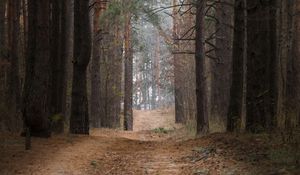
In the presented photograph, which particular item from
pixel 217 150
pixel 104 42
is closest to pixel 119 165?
pixel 217 150

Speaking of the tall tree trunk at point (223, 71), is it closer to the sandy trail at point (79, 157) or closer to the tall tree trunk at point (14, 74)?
the sandy trail at point (79, 157)

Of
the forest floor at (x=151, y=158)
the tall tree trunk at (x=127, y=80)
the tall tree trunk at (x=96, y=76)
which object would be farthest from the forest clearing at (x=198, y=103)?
the tall tree trunk at (x=127, y=80)

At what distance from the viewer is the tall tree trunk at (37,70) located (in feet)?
42.2

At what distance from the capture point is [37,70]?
13000 mm

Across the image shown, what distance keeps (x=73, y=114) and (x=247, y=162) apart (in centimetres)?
958

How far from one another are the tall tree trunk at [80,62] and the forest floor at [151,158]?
3.18 m

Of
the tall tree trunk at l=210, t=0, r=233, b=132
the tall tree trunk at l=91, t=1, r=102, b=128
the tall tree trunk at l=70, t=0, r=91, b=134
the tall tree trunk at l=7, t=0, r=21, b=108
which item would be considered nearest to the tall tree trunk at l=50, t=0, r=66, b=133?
the tall tree trunk at l=70, t=0, r=91, b=134

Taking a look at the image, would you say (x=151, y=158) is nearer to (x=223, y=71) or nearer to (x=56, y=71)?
(x=56, y=71)

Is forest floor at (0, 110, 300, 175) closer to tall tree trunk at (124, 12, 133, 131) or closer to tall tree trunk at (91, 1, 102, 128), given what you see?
tall tree trunk at (91, 1, 102, 128)

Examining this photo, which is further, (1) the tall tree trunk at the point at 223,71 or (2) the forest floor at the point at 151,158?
(1) the tall tree trunk at the point at 223,71

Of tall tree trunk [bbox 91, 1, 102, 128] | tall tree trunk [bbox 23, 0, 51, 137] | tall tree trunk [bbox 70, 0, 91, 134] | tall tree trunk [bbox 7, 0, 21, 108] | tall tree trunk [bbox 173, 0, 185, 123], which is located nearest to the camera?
tall tree trunk [bbox 23, 0, 51, 137]

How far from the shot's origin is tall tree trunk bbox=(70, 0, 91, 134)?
54.0 ft

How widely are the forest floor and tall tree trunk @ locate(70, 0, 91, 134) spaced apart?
10.4 feet

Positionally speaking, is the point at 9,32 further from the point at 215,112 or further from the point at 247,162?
the point at 247,162
